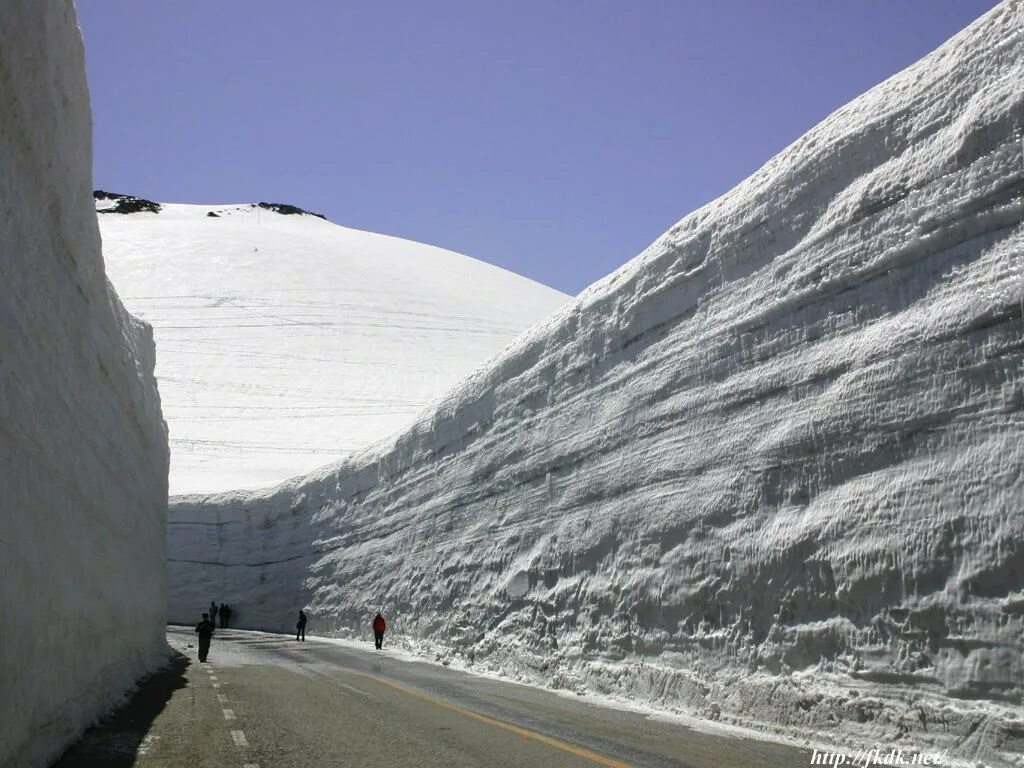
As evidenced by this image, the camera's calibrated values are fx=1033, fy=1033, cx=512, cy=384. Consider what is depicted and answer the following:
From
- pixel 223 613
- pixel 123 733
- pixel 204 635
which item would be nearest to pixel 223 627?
pixel 223 613

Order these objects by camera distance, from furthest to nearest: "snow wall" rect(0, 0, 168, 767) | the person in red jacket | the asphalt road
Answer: the person in red jacket → the asphalt road → "snow wall" rect(0, 0, 168, 767)

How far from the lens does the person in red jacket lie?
2381 cm

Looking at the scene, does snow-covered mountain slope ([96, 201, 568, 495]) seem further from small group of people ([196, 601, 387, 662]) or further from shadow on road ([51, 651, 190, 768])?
shadow on road ([51, 651, 190, 768])

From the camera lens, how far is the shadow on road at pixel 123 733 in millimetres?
8180

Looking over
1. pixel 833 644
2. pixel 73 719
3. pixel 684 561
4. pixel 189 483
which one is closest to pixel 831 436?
pixel 833 644

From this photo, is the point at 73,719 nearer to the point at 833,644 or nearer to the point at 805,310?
the point at 833,644

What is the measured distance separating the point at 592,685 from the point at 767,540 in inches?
181

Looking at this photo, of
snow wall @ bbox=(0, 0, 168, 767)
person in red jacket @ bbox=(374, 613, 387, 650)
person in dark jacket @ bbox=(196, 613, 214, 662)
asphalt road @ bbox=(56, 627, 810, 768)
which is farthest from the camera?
person in red jacket @ bbox=(374, 613, 387, 650)

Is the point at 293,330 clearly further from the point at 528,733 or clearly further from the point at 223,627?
the point at 528,733

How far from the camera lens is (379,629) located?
24.0m

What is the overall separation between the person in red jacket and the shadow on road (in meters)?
8.92

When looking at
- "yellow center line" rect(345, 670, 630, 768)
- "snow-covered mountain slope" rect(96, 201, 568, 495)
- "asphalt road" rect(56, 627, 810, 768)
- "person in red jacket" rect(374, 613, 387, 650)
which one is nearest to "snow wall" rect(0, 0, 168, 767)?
"asphalt road" rect(56, 627, 810, 768)

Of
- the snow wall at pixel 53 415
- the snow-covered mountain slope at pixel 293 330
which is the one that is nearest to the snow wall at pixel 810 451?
the snow wall at pixel 53 415

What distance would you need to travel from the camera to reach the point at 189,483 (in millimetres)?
41375
